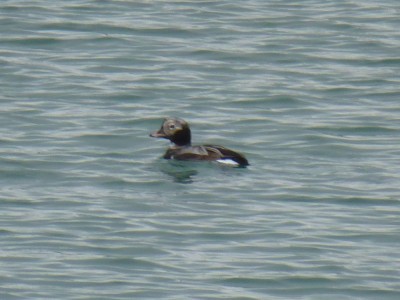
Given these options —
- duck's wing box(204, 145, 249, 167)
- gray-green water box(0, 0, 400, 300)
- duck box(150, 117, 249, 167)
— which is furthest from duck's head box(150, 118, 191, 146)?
duck's wing box(204, 145, 249, 167)

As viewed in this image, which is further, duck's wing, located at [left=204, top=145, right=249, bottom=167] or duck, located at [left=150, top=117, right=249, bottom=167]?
duck, located at [left=150, top=117, right=249, bottom=167]

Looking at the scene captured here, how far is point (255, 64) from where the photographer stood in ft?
72.2

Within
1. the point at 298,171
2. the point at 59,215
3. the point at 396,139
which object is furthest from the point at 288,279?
the point at 396,139

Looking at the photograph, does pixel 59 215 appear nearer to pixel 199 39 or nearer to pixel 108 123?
pixel 108 123

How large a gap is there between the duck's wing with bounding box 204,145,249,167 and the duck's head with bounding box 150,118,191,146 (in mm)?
647

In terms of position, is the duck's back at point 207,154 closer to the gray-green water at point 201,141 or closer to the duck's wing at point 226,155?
the duck's wing at point 226,155

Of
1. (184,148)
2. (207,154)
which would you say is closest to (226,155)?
(207,154)

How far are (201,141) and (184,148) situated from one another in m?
0.91

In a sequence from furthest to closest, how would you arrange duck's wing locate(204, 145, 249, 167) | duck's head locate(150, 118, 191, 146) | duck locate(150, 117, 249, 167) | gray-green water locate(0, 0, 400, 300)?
duck's head locate(150, 118, 191, 146) → duck locate(150, 117, 249, 167) → duck's wing locate(204, 145, 249, 167) → gray-green water locate(0, 0, 400, 300)

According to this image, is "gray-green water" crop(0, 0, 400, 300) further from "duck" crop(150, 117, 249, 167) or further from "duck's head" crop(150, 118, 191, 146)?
"duck's head" crop(150, 118, 191, 146)

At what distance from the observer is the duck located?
1656 centimetres

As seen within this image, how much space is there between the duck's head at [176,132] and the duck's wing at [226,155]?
65cm

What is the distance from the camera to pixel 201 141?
18.2 meters

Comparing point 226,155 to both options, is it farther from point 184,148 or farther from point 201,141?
point 201,141
